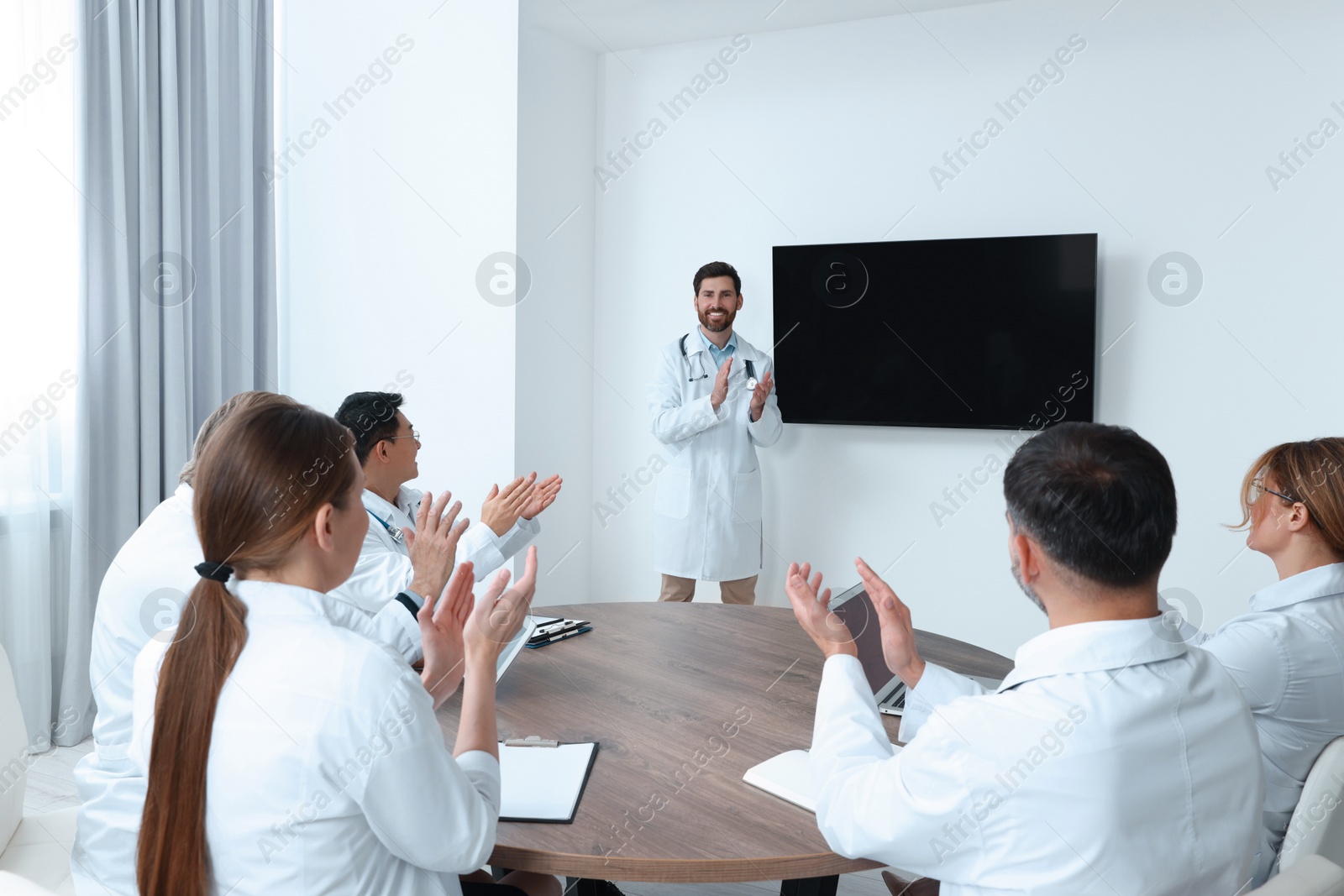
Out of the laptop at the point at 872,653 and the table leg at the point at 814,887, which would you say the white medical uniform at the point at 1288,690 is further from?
the table leg at the point at 814,887

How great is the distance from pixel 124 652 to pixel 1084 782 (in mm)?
1602

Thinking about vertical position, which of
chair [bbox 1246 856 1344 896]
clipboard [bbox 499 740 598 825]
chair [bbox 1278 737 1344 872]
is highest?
chair [bbox 1246 856 1344 896]

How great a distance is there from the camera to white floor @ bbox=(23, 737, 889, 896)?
248cm

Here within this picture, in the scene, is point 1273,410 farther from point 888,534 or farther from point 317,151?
point 317,151

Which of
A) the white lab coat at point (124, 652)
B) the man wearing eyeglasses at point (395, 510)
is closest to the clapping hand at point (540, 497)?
the man wearing eyeglasses at point (395, 510)

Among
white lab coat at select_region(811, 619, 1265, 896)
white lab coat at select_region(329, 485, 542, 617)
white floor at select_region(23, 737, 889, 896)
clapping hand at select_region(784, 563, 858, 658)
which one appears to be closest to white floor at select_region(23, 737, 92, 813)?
white floor at select_region(23, 737, 889, 896)

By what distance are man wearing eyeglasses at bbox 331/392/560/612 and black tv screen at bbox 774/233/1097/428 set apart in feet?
6.64

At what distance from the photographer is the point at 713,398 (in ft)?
12.7

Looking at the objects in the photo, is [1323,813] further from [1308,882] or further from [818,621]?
[818,621]

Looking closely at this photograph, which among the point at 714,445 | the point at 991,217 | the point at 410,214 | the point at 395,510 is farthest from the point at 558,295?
the point at 395,510

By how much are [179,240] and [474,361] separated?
1280 mm

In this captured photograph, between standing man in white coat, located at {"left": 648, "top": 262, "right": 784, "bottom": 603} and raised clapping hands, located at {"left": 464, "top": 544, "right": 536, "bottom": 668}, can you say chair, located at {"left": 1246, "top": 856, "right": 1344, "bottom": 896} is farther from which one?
standing man in white coat, located at {"left": 648, "top": 262, "right": 784, "bottom": 603}

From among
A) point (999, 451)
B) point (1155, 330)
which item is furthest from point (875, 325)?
point (1155, 330)

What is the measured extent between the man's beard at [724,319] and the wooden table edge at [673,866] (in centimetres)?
296
